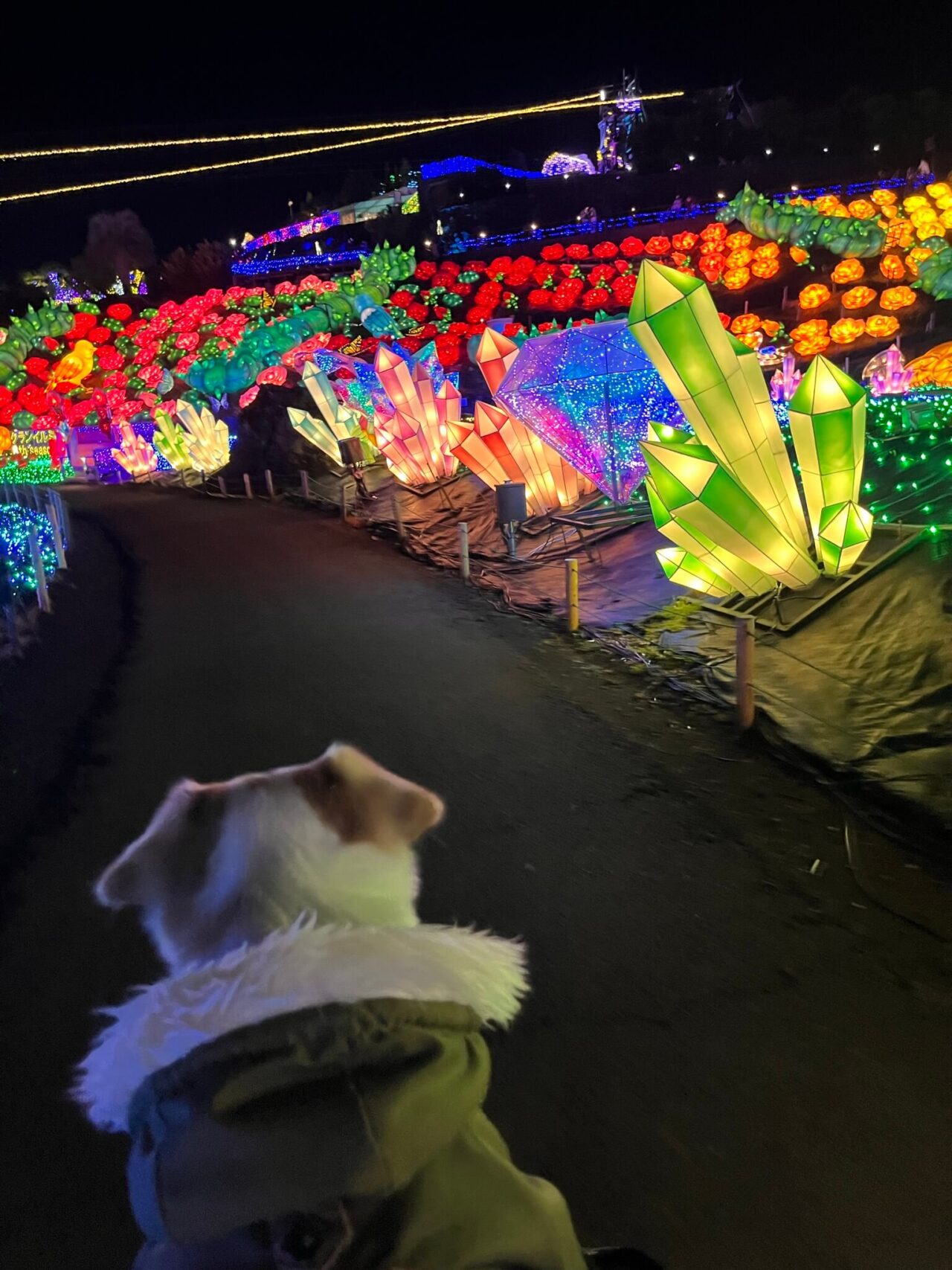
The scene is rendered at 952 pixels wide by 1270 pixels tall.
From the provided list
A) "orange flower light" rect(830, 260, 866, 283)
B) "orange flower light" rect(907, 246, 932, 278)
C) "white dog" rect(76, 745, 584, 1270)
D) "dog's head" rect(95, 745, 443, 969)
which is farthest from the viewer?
"orange flower light" rect(830, 260, 866, 283)

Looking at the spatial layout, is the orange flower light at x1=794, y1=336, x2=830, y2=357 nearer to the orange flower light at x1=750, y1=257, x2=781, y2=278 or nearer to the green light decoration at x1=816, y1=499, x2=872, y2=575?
the orange flower light at x1=750, y1=257, x2=781, y2=278

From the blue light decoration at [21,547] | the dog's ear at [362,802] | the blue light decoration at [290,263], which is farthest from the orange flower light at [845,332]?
the dog's ear at [362,802]

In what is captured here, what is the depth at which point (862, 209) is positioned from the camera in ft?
107

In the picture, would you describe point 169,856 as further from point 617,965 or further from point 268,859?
point 617,965

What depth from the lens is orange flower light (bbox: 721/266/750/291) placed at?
3178 cm

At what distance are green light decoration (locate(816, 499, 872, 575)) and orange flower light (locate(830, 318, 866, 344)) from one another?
76.8ft

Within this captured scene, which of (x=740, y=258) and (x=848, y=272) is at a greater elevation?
(x=740, y=258)

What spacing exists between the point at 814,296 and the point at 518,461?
67.7 feet

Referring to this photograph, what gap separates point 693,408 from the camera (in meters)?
8.02

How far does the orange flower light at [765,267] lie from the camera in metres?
31.7

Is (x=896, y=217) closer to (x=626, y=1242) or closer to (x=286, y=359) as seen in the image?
(x=286, y=359)

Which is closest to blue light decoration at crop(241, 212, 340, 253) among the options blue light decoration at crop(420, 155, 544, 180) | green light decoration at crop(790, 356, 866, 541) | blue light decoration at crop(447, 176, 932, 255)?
blue light decoration at crop(420, 155, 544, 180)

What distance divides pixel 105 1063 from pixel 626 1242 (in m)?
1.70

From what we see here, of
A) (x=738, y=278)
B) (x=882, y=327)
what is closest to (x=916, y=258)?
(x=882, y=327)
